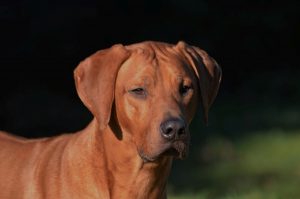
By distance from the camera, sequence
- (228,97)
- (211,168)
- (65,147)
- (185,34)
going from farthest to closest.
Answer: (185,34), (228,97), (211,168), (65,147)

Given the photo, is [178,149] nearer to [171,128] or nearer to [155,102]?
[171,128]

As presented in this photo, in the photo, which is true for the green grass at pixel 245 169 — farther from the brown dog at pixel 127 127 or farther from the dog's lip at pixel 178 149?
the dog's lip at pixel 178 149

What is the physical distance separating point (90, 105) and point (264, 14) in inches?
469

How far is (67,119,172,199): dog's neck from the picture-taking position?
6.14m

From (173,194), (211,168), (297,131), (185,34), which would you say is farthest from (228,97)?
(173,194)

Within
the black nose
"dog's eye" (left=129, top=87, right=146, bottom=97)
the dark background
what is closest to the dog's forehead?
"dog's eye" (left=129, top=87, right=146, bottom=97)

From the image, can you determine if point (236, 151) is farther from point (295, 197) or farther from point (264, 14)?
point (264, 14)

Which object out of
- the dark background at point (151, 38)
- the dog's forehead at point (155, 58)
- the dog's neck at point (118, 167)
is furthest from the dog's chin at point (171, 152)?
the dark background at point (151, 38)

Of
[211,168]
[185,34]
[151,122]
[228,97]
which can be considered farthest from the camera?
[185,34]

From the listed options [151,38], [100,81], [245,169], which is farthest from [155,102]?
[151,38]

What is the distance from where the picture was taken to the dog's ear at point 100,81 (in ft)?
19.8

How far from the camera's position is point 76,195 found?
6117mm

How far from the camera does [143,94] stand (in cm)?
603

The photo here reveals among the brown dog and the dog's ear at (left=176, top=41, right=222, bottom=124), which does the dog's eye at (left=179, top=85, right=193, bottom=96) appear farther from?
the dog's ear at (left=176, top=41, right=222, bottom=124)
